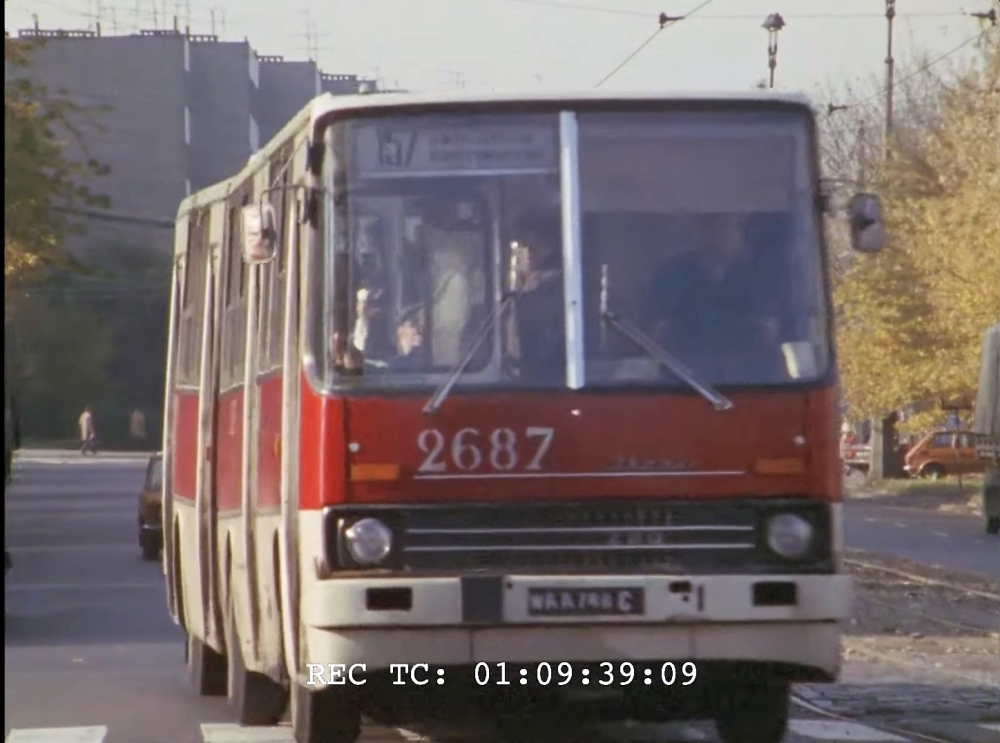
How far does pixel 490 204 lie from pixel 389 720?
2512 millimetres

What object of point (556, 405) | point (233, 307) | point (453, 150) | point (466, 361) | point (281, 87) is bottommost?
point (556, 405)

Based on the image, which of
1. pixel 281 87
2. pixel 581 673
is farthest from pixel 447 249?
pixel 281 87

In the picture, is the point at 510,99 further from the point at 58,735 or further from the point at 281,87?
the point at 281,87

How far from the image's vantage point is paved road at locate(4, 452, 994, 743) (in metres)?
12.4

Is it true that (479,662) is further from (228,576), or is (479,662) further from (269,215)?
(228,576)

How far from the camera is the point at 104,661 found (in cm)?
1811

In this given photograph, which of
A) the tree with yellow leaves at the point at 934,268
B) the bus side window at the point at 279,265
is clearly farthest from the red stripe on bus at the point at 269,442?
the tree with yellow leaves at the point at 934,268

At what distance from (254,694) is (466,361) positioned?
362cm

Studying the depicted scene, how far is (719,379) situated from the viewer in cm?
997

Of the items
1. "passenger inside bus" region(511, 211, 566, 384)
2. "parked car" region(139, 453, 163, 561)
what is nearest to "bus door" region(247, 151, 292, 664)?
"passenger inside bus" region(511, 211, 566, 384)

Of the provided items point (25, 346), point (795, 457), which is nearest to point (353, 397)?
point (795, 457)

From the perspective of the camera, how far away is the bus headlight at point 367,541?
9.67 metres

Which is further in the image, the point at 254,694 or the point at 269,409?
the point at 254,694

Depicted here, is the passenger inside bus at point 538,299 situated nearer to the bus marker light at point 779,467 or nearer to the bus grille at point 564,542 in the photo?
the bus grille at point 564,542
